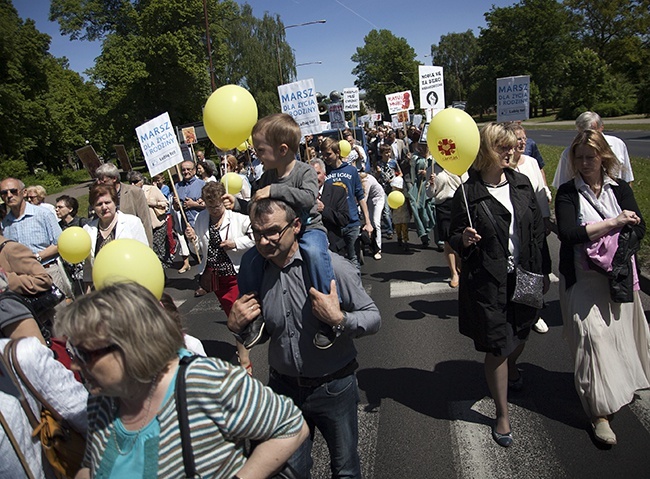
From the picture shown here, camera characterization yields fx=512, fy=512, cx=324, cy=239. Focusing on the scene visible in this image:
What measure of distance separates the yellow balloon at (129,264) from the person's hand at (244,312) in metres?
0.51

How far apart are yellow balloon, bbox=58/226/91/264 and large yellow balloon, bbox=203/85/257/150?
4.85ft

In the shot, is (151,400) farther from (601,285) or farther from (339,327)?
(601,285)

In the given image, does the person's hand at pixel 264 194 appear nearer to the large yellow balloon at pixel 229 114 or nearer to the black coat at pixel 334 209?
the large yellow balloon at pixel 229 114

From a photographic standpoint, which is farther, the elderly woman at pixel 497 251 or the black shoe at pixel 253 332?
the elderly woman at pixel 497 251

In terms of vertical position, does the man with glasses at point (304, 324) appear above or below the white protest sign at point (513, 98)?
below

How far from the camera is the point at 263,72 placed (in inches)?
2112

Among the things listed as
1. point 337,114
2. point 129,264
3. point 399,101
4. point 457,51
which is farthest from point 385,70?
point 129,264

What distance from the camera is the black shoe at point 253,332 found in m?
2.48

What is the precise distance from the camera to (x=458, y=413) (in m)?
3.94

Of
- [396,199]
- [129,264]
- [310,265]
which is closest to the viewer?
[310,265]

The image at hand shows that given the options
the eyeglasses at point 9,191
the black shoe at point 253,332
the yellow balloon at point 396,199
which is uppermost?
the eyeglasses at point 9,191

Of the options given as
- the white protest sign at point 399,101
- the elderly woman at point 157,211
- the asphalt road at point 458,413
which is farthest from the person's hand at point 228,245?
the white protest sign at point 399,101

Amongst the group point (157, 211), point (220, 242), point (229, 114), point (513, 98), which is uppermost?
point (229, 114)

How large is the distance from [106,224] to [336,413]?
3.16 m
